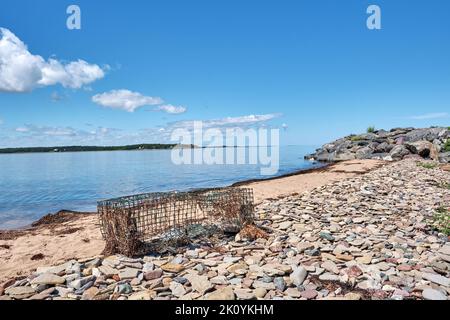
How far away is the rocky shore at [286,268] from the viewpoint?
5398 millimetres

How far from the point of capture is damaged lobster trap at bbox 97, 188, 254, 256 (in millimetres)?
7359

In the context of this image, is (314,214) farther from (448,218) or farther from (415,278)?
(415,278)

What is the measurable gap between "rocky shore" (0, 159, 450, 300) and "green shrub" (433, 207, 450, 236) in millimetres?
120

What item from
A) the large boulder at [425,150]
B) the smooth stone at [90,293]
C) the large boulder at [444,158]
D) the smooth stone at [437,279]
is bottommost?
the smooth stone at [90,293]

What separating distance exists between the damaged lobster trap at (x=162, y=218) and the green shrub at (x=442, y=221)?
517 cm

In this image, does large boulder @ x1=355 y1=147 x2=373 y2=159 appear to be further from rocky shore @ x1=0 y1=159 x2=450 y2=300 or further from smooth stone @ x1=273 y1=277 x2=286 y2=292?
smooth stone @ x1=273 y1=277 x2=286 y2=292

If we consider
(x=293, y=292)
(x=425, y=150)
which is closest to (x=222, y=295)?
(x=293, y=292)

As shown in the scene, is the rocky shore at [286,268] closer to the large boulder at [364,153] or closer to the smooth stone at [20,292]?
the smooth stone at [20,292]

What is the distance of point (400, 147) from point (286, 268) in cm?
3914

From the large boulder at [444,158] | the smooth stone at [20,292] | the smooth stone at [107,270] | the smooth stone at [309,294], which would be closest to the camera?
the smooth stone at [309,294]

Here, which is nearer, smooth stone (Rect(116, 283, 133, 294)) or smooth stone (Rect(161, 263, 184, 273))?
smooth stone (Rect(116, 283, 133, 294))

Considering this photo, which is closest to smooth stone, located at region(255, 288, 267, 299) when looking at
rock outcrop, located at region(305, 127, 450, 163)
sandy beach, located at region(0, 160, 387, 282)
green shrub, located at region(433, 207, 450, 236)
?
sandy beach, located at region(0, 160, 387, 282)

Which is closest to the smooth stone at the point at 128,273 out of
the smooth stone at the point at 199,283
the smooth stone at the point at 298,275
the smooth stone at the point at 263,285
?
the smooth stone at the point at 199,283
